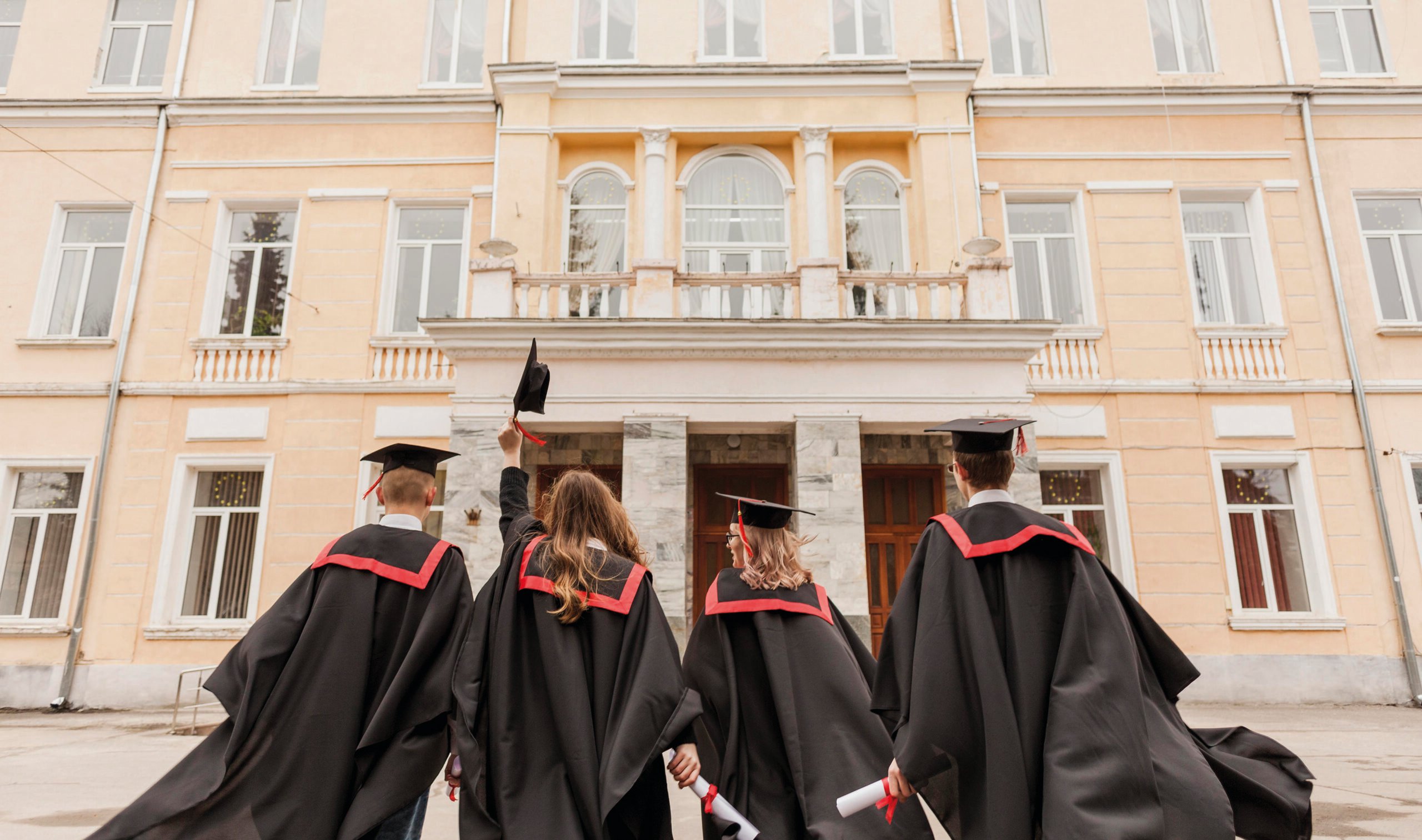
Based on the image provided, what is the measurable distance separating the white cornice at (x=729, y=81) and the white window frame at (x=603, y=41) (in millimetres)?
553

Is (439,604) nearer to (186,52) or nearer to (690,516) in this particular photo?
(690,516)

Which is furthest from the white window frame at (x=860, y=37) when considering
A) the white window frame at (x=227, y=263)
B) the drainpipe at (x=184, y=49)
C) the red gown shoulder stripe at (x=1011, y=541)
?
the red gown shoulder stripe at (x=1011, y=541)

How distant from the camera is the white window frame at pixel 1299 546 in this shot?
11.3m

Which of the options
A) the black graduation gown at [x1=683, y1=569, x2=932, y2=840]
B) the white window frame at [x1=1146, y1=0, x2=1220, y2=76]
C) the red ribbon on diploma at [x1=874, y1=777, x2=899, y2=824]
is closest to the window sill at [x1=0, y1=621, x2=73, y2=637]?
the black graduation gown at [x1=683, y1=569, x2=932, y2=840]

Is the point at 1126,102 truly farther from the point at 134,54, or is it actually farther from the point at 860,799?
the point at 134,54

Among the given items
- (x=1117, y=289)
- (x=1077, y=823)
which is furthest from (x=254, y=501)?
(x=1117, y=289)

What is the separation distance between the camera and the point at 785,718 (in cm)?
372

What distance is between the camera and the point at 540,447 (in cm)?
1127

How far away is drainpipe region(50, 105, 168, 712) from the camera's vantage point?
1147 centimetres

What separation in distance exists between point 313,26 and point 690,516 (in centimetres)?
1107

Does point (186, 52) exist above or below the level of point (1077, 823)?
above

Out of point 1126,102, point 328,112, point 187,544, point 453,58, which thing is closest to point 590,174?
point 453,58

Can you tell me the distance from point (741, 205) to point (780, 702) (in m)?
10.3

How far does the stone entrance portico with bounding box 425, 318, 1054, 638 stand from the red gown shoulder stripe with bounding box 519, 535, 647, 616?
580 cm
